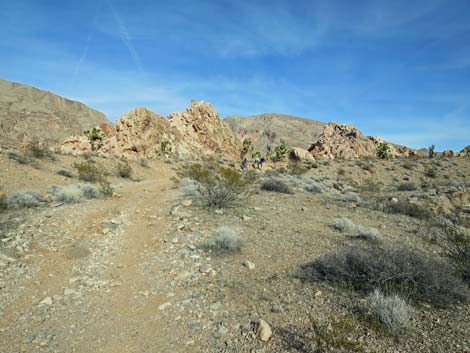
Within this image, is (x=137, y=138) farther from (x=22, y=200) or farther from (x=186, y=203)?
(x=186, y=203)

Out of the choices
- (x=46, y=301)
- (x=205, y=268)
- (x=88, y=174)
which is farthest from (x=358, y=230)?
(x=88, y=174)

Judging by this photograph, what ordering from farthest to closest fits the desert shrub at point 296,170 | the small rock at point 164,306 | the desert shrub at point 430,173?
the desert shrub at point 430,173 → the desert shrub at point 296,170 → the small rock at point 164,306

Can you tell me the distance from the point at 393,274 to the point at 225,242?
3820 millimetres

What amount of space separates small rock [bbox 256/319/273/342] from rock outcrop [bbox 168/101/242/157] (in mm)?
69110

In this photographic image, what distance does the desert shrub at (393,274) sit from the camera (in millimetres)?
4719

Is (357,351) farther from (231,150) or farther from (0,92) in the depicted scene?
(0,92)

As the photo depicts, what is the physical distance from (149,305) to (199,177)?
7.36m

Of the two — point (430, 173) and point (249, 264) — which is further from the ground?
point (430, 173)

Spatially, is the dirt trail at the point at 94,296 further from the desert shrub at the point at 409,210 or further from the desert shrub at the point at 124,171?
the desert shrub at the point at 124,171

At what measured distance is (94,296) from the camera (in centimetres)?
541

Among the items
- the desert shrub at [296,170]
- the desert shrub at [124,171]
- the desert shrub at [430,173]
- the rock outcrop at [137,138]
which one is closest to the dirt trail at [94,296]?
the desert shrub at [124,171]

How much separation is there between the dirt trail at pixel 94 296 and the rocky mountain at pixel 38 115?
93293 millimetres

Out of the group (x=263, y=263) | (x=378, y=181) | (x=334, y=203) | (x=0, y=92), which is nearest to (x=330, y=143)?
(x=378, y=181)

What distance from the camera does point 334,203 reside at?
13.6m
